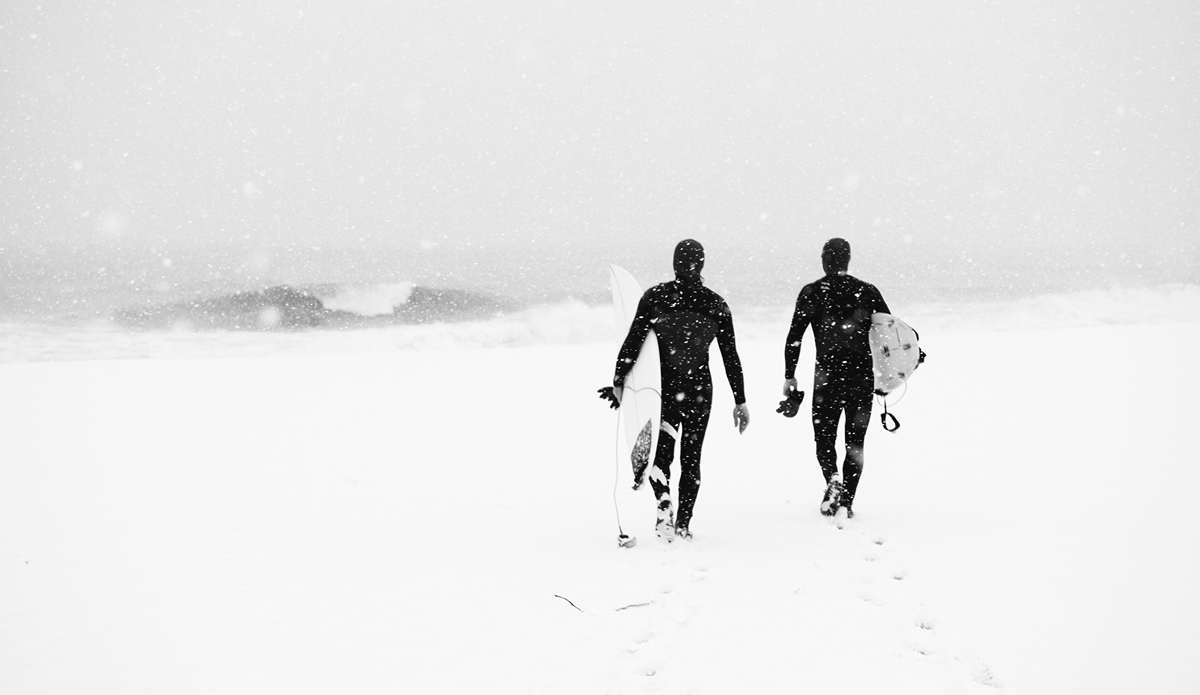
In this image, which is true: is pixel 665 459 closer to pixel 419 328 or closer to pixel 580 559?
pixel 580 559

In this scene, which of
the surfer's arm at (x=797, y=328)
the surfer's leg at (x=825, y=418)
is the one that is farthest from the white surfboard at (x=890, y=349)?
the surfer's arm at (x=797, y=328)

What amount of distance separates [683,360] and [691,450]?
0.63 m

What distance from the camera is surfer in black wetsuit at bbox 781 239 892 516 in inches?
207

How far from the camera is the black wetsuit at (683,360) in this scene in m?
5.01

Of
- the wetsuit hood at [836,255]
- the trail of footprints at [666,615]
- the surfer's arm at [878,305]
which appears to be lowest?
the trail of footprints at [666,615]

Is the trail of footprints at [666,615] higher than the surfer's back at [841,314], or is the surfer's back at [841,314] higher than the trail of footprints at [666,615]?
the surfer's back at [841,314]

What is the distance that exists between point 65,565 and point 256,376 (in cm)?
1051

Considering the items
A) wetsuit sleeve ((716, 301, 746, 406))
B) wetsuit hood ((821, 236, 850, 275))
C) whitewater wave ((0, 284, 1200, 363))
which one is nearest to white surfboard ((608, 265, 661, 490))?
wetsuit sleeve ((716, 301, 746, 406))

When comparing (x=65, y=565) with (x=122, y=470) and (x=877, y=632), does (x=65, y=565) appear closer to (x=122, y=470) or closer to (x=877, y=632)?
(x=122, y=470)

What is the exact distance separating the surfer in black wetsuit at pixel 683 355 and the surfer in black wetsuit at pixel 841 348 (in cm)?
67

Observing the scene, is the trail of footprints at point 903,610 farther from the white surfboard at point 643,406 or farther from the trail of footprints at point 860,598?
the white surfboard at point 643,406

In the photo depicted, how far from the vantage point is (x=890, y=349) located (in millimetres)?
5309

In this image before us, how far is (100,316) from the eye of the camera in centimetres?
2764

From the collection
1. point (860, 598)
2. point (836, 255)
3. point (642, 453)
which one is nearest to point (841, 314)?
point (836, 255)
